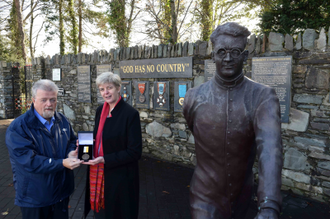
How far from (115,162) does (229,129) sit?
131 cm

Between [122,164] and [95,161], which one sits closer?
[95,161]

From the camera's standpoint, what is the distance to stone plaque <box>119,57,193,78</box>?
5.58 meters

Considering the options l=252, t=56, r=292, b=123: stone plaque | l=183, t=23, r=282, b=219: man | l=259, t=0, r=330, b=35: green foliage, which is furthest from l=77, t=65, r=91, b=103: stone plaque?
l=183, t=23, r=282, b=219: man

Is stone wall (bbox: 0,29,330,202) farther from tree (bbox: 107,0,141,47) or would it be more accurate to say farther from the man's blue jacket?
tree (bbox: 107,0,141,47)

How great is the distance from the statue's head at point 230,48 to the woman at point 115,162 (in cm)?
128

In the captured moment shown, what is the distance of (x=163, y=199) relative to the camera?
4.17 metres

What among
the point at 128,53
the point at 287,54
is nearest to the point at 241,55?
the point at 287,54

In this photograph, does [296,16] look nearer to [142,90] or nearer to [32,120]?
[142,90]

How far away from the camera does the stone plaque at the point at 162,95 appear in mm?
5961

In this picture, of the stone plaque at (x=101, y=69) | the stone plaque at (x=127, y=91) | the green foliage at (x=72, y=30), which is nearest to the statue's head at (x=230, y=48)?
the stone plaque at (x=127, y=91)

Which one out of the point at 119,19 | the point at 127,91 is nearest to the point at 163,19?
the point at 119,19

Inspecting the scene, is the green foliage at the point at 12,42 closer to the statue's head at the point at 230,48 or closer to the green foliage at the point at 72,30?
the green foliage at the point at 72,30

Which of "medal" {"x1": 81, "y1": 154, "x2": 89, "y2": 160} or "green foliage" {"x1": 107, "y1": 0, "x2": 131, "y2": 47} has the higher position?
"green foliage" {"x1": 107, "y1": 0, "x2": 131, "y2": 47}

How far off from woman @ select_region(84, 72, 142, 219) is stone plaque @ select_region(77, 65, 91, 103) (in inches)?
224
